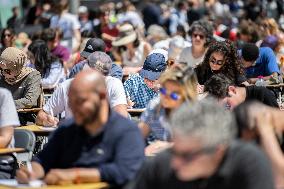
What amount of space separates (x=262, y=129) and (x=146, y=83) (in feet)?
15.4

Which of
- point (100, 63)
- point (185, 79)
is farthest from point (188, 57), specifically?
point (185, 79)

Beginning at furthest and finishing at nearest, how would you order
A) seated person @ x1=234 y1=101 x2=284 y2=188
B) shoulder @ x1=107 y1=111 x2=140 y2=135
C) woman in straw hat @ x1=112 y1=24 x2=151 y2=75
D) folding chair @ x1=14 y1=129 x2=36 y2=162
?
1. woman in straw hat @ x1=112 y1=24 x2=151 y2=75
2. folding chair @ x1=14 y1=129 x2=36 y2=162
3. shoulder @ x1=107 y1=111 x2=140 y2=135
4. seated person @ x1=234 y1=101 x2=284 y2=188

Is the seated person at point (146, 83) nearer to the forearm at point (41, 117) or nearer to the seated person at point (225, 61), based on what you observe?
the seated person at point (225, 61)

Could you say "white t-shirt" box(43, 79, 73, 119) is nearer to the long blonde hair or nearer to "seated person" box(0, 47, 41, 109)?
"seated person" box(0, 47, 41, 109)

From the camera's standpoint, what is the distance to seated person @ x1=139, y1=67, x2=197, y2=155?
620 cm

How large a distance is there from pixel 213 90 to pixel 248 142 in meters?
2.47

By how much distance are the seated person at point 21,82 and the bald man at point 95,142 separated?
4.29 m

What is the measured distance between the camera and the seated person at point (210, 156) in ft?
14.9

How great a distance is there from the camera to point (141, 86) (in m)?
10.1

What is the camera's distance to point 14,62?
32.6 ft

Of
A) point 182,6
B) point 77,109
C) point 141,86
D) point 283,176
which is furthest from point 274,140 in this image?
point 182,6

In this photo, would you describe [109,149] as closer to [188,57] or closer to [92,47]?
[92,47]

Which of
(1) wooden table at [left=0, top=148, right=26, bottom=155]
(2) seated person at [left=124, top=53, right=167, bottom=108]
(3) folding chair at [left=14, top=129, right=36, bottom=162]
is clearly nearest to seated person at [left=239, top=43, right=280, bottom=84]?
(2) seated person at [left=124, top=53, right=167, bottom=108]

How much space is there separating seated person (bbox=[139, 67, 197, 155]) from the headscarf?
341cm
